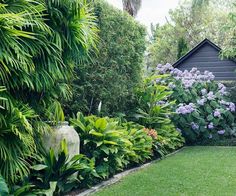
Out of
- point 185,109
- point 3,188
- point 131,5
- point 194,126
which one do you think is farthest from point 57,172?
point 131,5

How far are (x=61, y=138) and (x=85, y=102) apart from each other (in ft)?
6.66

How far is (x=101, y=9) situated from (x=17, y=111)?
3.78 m

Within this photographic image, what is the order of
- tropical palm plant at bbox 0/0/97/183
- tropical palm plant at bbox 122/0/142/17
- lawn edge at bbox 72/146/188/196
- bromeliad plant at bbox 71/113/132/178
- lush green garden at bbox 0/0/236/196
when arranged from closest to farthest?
tropical palm plant at bbox 0/0/97/183, lush green garden at bbox 0/0/236/196, lawn edge at bbox 72/146/188/196, bromeliad plant at bbox 71/113/132/178, tropical palm plant at bbox 122/0/142/17

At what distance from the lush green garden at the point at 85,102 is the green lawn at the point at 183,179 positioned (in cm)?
9

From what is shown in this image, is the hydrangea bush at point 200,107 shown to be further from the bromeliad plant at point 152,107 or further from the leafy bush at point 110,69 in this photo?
the leafy bush at point 110,69

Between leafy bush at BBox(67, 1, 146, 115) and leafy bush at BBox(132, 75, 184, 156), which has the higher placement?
leafy bush at BBox(67, 1, 146, 115)

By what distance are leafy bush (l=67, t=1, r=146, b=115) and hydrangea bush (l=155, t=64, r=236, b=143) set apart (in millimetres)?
2145

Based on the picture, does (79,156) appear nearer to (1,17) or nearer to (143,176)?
(143,176)

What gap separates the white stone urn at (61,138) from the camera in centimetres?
436

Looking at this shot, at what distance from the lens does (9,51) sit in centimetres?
314

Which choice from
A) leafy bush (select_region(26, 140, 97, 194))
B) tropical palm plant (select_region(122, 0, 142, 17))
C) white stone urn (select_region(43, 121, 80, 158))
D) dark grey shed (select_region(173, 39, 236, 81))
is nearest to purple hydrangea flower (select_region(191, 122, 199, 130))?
dark grey shed (select_region(173, 39, 236, 81))

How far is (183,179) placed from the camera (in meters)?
5.25

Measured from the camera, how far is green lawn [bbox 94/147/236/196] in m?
4.55

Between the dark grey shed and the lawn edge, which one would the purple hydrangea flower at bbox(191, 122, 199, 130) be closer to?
the lawn edge
